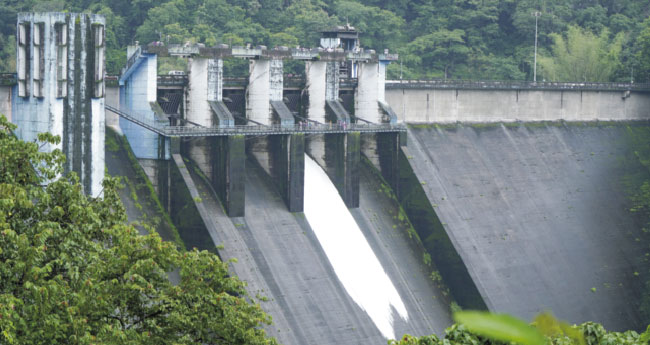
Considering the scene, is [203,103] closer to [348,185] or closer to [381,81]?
[348,185]

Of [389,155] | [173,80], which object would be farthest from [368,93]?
[173,80]

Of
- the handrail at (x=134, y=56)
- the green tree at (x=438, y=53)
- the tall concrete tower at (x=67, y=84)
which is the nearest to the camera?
the tall concrete tower at (x=67, y=84)

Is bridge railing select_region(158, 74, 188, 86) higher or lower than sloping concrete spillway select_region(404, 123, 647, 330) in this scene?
higher

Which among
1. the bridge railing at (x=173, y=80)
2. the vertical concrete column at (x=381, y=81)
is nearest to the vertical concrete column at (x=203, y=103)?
the bridge railing at (x=173, y=80)

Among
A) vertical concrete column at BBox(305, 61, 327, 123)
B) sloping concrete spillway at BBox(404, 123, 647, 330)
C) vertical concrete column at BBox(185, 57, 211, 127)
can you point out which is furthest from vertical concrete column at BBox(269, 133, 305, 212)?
sloping concrete spillway at BBox(404, 123, 647, 330)

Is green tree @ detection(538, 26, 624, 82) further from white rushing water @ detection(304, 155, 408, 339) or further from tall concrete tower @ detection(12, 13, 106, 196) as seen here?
tall concrete tower @ detection(12, 13, 106, 196)

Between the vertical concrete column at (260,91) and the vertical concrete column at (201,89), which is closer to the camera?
the vertical concrete column at (201,89)

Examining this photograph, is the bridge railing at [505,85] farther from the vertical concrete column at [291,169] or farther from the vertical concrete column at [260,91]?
the vertical concrete column at [291,169]
